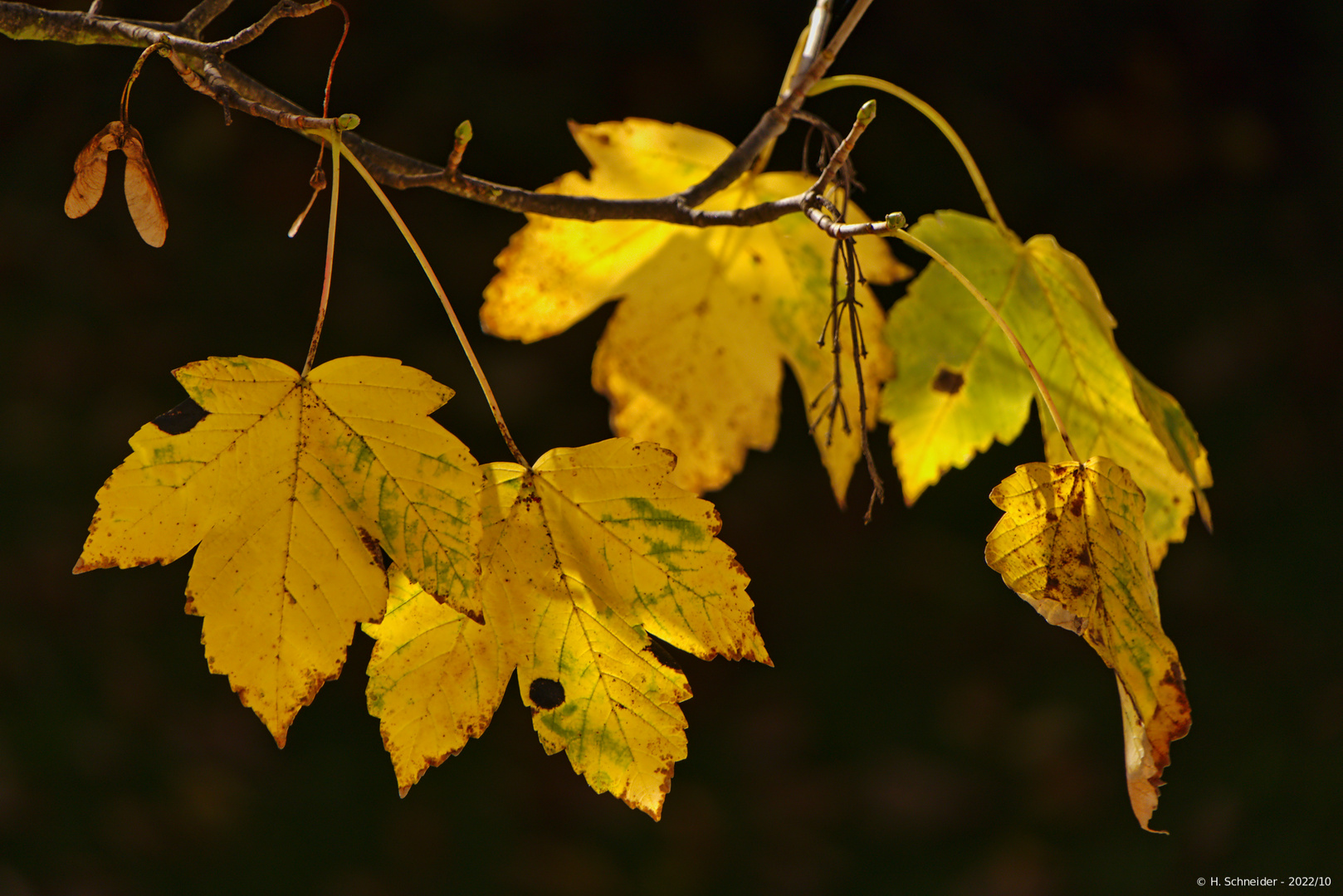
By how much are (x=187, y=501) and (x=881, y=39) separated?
4.76 feet

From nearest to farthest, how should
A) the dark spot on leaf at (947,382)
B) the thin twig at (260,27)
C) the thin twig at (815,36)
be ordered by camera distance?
the thin twig at (260,27) < the thin twig at (815,36) < the dark spot on leaf at (947,382)

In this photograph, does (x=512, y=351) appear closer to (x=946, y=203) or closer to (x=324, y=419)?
(x=946, y=203)

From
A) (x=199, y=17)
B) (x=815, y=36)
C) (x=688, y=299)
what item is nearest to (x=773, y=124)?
(x=815, y=36)

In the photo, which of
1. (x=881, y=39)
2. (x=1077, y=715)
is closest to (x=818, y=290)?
(x=881, y=39)

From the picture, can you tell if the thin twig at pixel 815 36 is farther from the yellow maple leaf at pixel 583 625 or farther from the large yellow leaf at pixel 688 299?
the yellow maple leaf at pixel 583 625

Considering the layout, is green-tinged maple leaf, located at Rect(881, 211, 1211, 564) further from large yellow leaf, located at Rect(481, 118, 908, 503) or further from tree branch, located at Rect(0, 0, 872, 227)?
tree branch, located at Rect(0, 0, 872, 227)

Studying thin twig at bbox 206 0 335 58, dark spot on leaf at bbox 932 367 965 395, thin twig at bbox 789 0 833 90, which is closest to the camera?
thin twig at bbox 206 0 335 58

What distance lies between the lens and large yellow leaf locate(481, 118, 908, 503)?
67cm

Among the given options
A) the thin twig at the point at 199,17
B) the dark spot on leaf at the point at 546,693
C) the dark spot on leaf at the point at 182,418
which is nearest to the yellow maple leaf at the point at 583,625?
the dark spot on leaf at the point at 546,693

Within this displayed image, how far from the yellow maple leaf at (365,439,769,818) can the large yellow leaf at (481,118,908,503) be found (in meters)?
0.21

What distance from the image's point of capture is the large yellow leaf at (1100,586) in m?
0.43

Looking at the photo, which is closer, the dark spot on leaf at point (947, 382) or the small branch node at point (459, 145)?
the small branch node at point (459, 145)

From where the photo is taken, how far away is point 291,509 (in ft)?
1.43

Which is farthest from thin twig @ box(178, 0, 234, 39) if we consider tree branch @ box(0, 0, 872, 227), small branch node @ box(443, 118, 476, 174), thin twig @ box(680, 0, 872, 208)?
thin twig @ box(680, 0, 872, 208)
